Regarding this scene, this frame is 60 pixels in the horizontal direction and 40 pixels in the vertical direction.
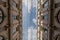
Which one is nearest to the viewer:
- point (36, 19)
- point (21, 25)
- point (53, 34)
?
point (53, 34)

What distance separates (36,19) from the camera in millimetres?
52188

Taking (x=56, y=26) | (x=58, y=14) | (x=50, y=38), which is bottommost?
(x=50, y=38)

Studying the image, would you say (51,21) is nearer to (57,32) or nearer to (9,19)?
(57,32)

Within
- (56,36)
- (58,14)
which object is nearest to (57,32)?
(56,36)

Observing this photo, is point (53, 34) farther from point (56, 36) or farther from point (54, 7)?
point (54, 7)

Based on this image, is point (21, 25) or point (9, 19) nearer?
point (9, 19)

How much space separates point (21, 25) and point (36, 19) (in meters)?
5.74

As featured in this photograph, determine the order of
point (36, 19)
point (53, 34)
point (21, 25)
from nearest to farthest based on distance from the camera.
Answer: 1. point (53, 34)
2. point (21, 25)
3. point (36, 19)

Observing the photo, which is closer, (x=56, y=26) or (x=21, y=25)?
(x=56, y=26)

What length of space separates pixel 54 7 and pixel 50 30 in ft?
13.9

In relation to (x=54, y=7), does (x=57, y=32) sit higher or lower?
lower

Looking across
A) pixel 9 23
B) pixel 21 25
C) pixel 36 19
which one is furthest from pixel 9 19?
pixel 36 19

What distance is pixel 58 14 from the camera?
1147 inches

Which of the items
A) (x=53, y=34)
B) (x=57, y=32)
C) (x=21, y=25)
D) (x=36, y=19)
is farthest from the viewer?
(x=36, y=19)
